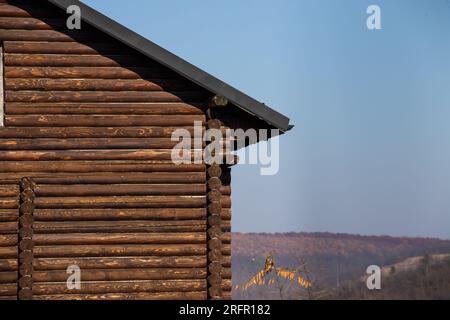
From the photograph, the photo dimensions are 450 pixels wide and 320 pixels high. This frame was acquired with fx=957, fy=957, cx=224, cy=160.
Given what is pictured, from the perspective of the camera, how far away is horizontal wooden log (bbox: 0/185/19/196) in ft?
54.2

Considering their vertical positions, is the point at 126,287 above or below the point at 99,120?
below

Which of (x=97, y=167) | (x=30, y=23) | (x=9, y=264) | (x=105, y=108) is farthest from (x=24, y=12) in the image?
(x=9, y=264)

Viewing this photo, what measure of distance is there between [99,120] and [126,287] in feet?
9.74

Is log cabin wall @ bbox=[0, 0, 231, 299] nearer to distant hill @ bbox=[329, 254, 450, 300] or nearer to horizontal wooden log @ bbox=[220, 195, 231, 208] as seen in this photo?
horizontal wooden log @ bbox=[220, 195, 231, 208]

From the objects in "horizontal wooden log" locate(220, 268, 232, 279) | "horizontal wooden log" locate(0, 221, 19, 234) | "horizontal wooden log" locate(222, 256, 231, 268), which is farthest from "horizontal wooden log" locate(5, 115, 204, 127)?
"horizontal wooden log" locate(220, 268, 232, 279)

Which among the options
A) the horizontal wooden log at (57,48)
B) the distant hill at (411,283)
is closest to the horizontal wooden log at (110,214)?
the horizontal wooden log at (57,48)

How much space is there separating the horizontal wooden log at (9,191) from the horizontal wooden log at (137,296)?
71.4 inches

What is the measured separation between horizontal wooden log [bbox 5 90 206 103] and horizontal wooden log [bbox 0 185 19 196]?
5.04 feet

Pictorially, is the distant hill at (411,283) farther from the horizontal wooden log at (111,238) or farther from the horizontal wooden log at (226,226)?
the horizontal wooden log at (111,238)

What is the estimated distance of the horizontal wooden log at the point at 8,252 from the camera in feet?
54.0

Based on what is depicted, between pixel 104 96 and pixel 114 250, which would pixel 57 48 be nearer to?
pixel 104 96

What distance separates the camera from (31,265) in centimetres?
1645

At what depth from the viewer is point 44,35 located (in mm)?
17000
